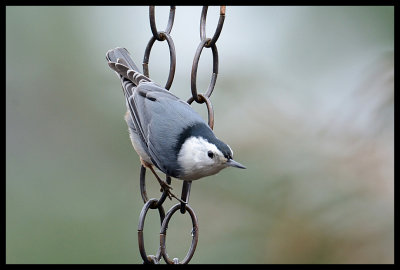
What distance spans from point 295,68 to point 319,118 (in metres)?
0.21

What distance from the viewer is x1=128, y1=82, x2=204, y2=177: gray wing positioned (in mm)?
1724

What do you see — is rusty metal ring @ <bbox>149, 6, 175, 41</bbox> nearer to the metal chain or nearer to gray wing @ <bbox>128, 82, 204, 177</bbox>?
the metal chain

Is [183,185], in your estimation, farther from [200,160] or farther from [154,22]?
[154,22]

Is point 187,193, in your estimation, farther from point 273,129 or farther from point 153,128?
point 273,129

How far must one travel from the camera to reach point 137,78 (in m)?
1.81

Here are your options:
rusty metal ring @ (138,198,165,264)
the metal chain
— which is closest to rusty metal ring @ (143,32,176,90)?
the metal chain

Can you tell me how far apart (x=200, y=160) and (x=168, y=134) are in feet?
0.44

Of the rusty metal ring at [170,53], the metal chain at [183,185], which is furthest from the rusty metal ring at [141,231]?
the rusty metal ring at [170,53]

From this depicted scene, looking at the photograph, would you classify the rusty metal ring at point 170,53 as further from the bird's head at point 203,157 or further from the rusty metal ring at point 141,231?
the rusty metal ring at point 141,231

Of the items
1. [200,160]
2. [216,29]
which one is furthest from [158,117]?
[216,29]

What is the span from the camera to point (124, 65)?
6.13 ft

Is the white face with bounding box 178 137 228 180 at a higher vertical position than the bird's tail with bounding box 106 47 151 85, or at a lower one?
lower
